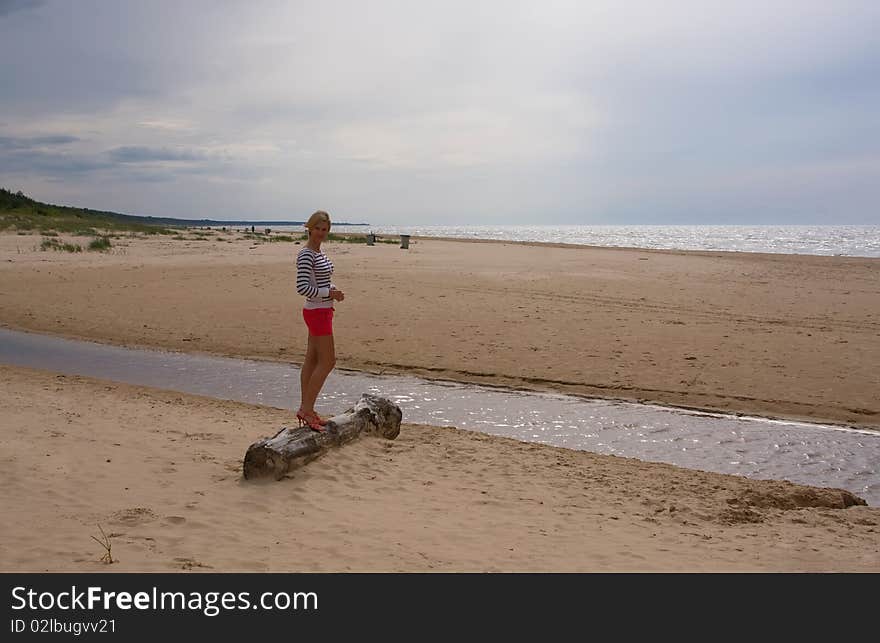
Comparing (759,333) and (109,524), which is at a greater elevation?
(759,333)

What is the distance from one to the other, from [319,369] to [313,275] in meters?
0.93

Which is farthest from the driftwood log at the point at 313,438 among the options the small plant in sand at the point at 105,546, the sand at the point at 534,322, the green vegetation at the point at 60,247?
the green vegetation at the point at 60,247

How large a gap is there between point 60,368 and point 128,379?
4.92 feet

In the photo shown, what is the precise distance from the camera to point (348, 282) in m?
21.3

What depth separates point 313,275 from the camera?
6477mm

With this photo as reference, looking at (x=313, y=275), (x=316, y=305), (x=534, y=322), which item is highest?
(x=313, y=275)

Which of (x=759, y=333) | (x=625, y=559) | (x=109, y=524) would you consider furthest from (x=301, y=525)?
(x=759, y=333)

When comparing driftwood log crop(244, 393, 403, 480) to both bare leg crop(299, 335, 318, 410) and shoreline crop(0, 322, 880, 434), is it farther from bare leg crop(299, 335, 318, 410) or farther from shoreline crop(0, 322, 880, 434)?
shoreline crop(0, 322, 880, 434)

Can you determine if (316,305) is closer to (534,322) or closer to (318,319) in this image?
(318,319)

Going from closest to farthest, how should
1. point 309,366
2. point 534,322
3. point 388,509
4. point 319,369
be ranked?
point 388,509 → point 319,369 → point 309,366 → point 534,322

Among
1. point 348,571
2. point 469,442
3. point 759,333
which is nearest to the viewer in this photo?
point 348,571

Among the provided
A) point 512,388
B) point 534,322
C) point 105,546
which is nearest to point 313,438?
point 105,546

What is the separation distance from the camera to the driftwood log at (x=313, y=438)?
19.8 ft
